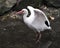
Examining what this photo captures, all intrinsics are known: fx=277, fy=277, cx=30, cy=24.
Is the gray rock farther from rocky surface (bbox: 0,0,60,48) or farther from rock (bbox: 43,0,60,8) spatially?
rocky surface (bbox: 0,0,60,48)

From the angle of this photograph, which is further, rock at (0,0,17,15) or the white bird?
rock at (0,0,17,15)

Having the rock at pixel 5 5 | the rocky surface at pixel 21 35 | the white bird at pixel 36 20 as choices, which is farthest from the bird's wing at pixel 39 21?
the rock at pixel 5 5

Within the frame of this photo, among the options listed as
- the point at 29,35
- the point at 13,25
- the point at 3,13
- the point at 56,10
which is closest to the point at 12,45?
the point at 29,35

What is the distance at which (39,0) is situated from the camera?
10914 mm

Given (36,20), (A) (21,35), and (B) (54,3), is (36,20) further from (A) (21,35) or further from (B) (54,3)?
(B) (54,3)

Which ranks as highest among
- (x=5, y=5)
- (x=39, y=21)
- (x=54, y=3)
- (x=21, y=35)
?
(x=54, y=3)

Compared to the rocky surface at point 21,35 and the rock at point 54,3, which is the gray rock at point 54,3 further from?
the rocky surface at point 21,35

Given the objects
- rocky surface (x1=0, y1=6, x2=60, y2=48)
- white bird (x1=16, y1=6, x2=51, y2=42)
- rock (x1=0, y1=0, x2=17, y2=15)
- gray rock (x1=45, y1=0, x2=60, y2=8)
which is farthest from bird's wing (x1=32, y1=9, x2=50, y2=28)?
gray rock (x1=45, y1=0, x2=60, y2=8)

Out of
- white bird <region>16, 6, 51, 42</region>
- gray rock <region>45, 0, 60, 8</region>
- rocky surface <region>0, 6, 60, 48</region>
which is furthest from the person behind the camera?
gray rock <region>45, 0, 60, 8</region>

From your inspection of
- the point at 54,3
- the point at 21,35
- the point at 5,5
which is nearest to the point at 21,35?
the point at 21,35

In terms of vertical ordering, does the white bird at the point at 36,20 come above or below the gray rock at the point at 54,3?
below

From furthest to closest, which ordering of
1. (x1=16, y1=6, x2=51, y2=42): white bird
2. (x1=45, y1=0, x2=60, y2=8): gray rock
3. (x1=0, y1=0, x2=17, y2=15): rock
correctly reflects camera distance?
1. (x1=45, y1=0, x2=60, y2=8): gray rock
2. (x1=0, y1=0, x2=17, y2=15): rock
3. (x1=16, y1=6, x2=51, y2=42): white bird

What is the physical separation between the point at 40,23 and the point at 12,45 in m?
1.09

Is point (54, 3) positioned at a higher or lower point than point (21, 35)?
higher
